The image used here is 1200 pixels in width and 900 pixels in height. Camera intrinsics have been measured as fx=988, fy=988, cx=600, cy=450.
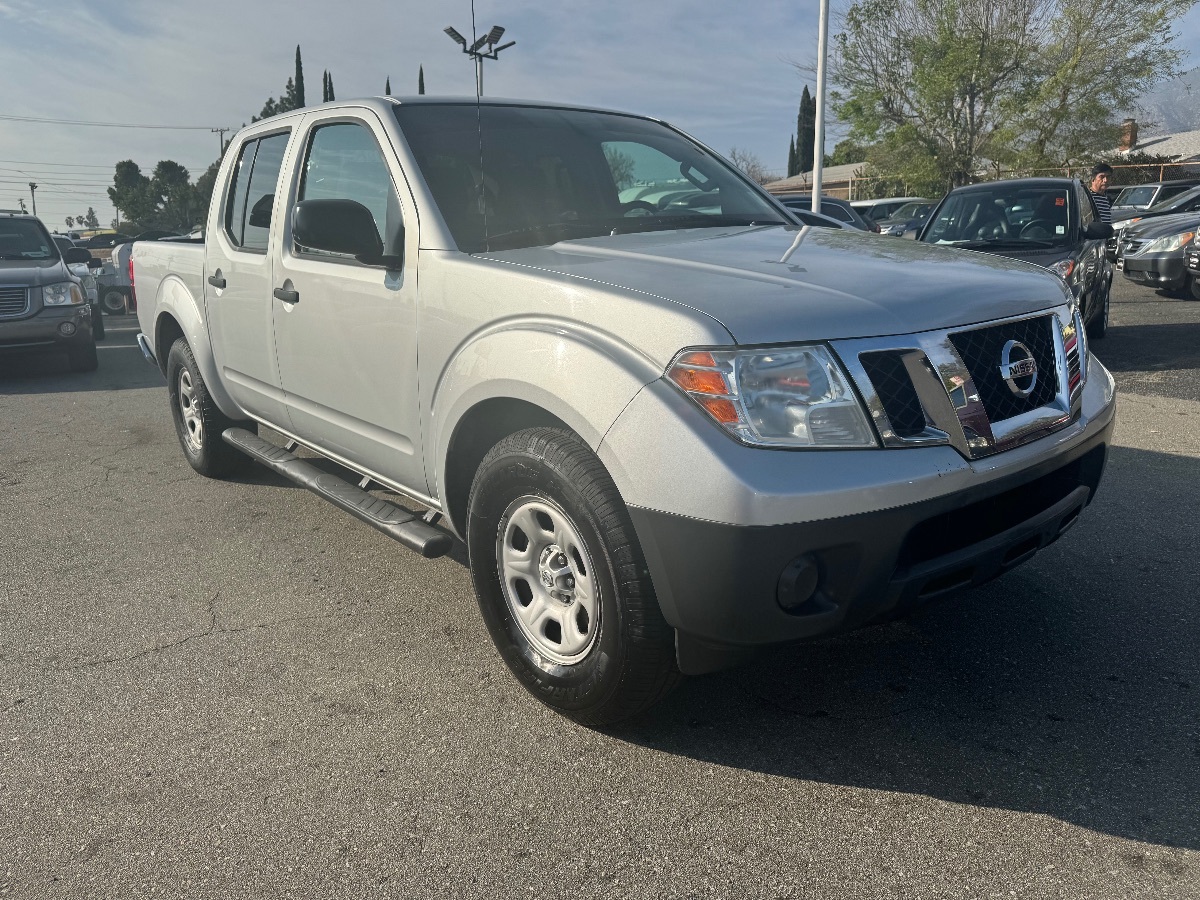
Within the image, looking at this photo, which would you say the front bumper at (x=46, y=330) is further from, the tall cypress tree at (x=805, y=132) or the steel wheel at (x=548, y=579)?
the tall cypress tree at (x=805, y=132)

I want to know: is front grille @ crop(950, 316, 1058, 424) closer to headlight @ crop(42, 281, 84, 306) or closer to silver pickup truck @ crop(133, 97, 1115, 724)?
silver pickup truck @ crop(133, 97, 1115, 724)

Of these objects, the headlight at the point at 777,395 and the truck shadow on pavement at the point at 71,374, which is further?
the truck shadow on pavement at the point at 71,374

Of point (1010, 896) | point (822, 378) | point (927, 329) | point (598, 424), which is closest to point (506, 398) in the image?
point (598, 424)

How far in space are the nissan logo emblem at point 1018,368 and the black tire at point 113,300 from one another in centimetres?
1952

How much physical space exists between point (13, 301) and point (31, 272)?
39cm

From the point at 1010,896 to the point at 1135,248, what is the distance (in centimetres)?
1416

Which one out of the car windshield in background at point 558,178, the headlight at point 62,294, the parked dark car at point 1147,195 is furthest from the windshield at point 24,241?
the parked dark car at point 1147,195

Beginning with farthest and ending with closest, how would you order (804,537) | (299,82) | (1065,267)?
1. (299,82)
2. (1065,267)
3. (804,537)

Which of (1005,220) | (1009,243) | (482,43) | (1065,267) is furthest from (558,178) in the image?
(1005,220)

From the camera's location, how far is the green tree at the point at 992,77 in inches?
1197

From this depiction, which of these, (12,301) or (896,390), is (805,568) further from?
(12,301)

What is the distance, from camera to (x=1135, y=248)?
13984 mm

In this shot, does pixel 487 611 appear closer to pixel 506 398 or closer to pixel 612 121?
pixel 506 398

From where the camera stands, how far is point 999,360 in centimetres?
263
